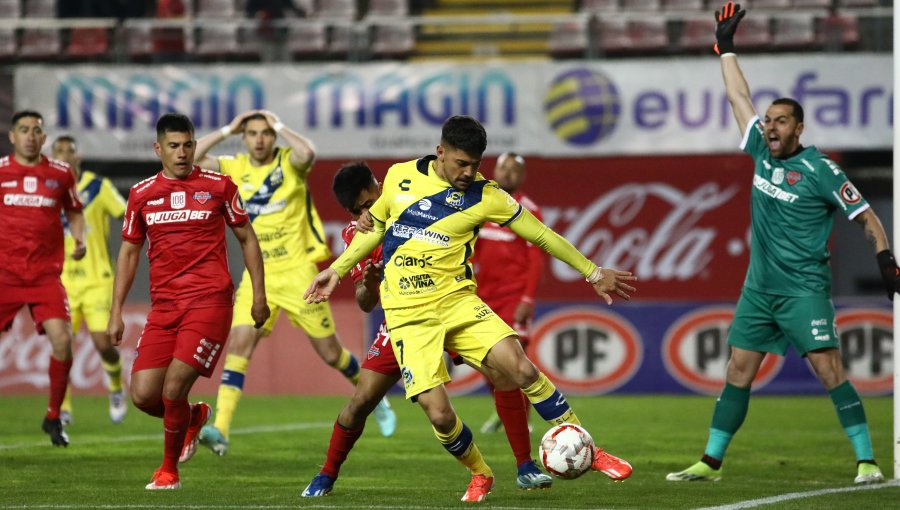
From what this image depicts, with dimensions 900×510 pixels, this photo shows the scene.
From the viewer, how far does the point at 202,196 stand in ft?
25.7

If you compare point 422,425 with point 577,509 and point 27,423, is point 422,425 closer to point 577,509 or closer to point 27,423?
point 27,423

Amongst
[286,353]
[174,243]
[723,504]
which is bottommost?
[286,353]

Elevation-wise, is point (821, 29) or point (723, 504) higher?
point (821, 29)

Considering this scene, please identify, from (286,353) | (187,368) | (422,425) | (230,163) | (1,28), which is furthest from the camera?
(1,28)

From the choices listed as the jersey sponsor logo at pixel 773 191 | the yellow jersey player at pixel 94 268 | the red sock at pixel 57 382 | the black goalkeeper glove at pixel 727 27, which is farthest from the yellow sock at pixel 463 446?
the yellow jersey player at pixel 94 268

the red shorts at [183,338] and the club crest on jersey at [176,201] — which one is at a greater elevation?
the club crest on jersey at [176,201]

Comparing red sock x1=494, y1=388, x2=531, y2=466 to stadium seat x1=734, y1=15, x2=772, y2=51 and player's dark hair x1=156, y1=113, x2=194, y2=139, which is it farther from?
stadium seat x1=734, y1=15, x2=772, y2=51

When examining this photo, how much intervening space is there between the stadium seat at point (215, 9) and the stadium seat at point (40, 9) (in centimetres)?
194

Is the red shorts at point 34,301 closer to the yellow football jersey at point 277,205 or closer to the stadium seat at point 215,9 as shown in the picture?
the yellow football jersey at point 277,205

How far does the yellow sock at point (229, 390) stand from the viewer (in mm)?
9984

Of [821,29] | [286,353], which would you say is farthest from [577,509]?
[821,29]

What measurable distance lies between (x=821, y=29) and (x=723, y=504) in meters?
12.6

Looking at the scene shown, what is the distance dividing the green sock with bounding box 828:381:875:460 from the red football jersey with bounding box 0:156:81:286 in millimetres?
5621

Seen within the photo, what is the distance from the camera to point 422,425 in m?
12.6
